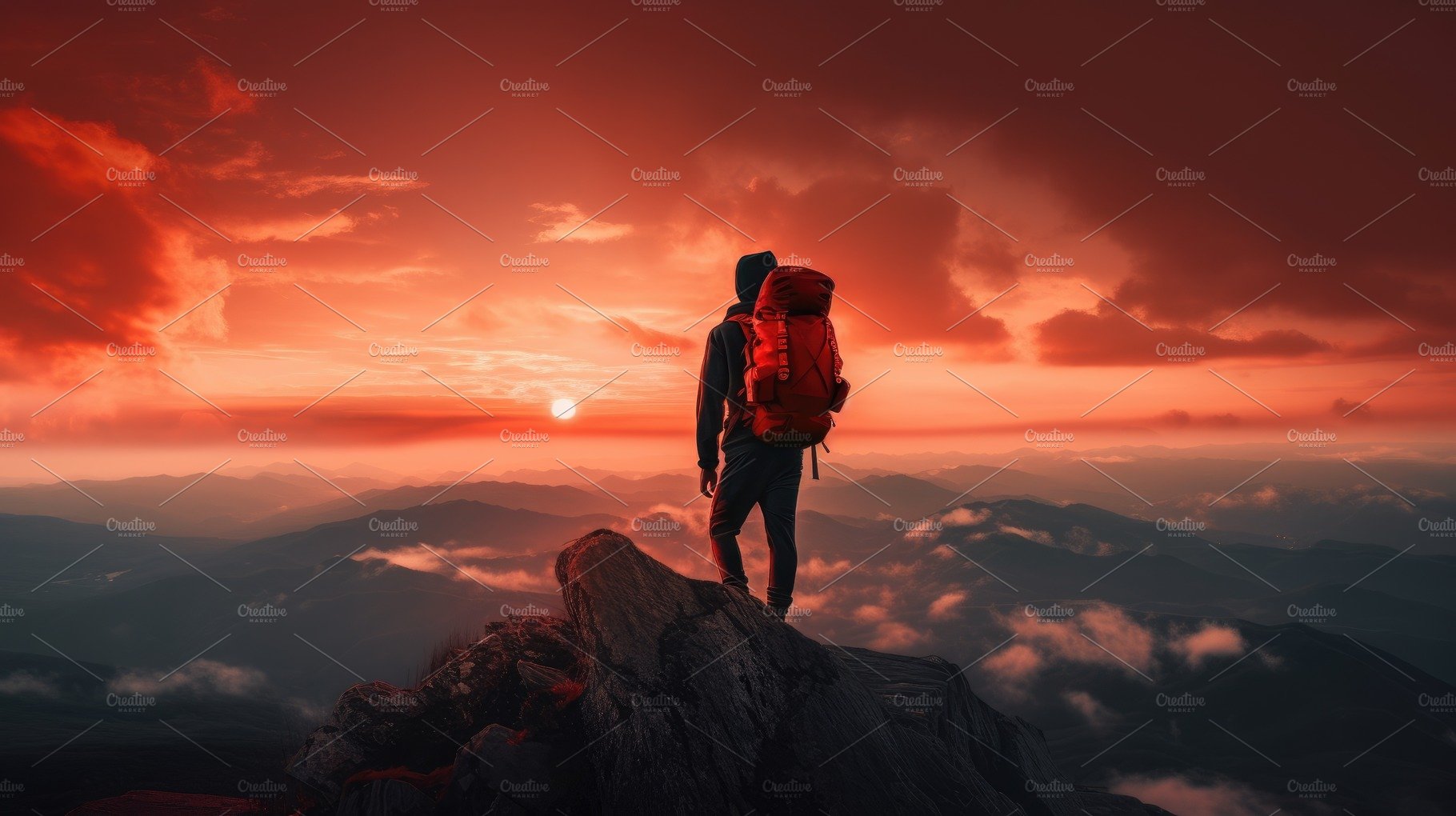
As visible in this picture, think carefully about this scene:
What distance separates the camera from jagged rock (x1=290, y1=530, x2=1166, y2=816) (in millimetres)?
7605

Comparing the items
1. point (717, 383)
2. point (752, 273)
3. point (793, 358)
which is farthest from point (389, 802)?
point (752, 273)

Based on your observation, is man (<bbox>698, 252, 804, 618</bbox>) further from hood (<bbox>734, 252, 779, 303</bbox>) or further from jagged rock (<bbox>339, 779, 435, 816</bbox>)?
jagged rock (<bbox>339, 779, 435, 816</bbox>)

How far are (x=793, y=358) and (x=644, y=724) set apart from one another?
15.1 ft

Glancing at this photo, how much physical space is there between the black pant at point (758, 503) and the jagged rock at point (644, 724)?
1.48ft

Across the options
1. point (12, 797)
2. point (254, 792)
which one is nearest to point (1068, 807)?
point (254, 792)

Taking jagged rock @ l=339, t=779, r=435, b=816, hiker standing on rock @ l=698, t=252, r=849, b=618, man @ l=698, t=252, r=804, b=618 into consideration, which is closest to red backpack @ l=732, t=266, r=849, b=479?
hiker standing on rock @ l=698, t=252, r=849, b=618

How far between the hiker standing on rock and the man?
0.01m

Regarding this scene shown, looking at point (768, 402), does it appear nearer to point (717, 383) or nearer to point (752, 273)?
point (717, 383)

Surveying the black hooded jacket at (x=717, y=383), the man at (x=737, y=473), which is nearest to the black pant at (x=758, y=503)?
the man at (x=737, y=473)

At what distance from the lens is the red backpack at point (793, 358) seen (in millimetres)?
8945

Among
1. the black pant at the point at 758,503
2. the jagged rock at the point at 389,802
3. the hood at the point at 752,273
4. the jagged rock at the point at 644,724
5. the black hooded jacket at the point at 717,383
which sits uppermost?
the hood at the point at 752,273

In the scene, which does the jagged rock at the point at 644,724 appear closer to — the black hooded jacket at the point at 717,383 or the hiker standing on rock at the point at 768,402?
the hiker standing on rock at the point at 768,402

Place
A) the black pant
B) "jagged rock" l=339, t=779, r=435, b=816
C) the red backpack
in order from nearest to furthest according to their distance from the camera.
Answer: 1. "jagged rock" l=339, t=779, r=435, b=816
2. the red backpack
3. the black pant

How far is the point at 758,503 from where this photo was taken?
9969mm
